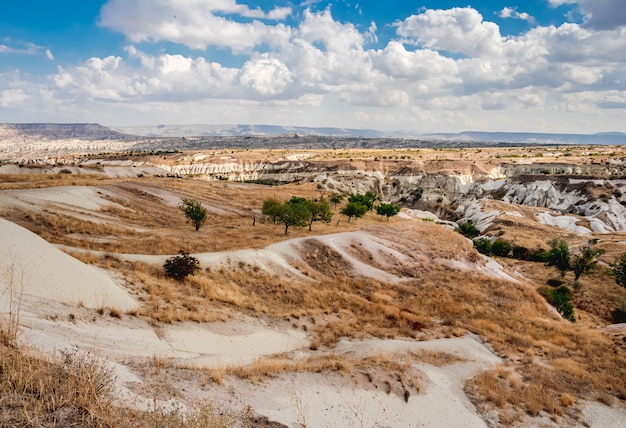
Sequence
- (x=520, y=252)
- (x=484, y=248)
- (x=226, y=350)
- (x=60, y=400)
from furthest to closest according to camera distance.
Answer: (x=520, y=252)
(x=484, y=248)
(x=226, y=350)
(x=60, y=400)

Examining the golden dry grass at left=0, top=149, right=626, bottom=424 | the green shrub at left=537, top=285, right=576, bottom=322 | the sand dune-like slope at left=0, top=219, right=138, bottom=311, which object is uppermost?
the sand dune-like slope at left=0, top=219, right=138, bottom=311

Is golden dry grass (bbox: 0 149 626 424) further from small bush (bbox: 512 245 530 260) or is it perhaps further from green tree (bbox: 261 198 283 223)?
small bush (bbox: 512 245 530 260)

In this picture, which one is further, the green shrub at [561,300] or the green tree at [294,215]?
the green tree at [294,215]

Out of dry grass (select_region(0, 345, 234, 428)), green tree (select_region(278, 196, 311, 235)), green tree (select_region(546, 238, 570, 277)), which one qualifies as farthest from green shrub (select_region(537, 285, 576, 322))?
dry grass (select_region(0, 345, 234, 428))

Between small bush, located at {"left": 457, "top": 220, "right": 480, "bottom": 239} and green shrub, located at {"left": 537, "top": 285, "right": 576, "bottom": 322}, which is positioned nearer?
green shrub, located at {"left": 537, "top": 285, "right": 576, "bottom": 322}

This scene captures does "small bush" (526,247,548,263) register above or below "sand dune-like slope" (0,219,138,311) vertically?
below

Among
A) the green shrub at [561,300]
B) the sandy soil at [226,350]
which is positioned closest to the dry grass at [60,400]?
the sandy soil at [226,350]

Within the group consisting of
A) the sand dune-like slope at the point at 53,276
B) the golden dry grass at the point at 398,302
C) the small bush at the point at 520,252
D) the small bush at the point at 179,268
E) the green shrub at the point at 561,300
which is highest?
the sand dune-like slope at the point at 53,276

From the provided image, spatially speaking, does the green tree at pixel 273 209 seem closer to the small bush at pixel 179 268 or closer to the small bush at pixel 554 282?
the small bush at pixel 179 268

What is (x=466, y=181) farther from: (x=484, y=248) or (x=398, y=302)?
(x=398, y=302)

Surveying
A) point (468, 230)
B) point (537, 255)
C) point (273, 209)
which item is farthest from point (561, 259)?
point (273, 209)

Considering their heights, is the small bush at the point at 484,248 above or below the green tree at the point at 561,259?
below

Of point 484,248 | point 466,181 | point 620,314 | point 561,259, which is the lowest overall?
point 620,314
